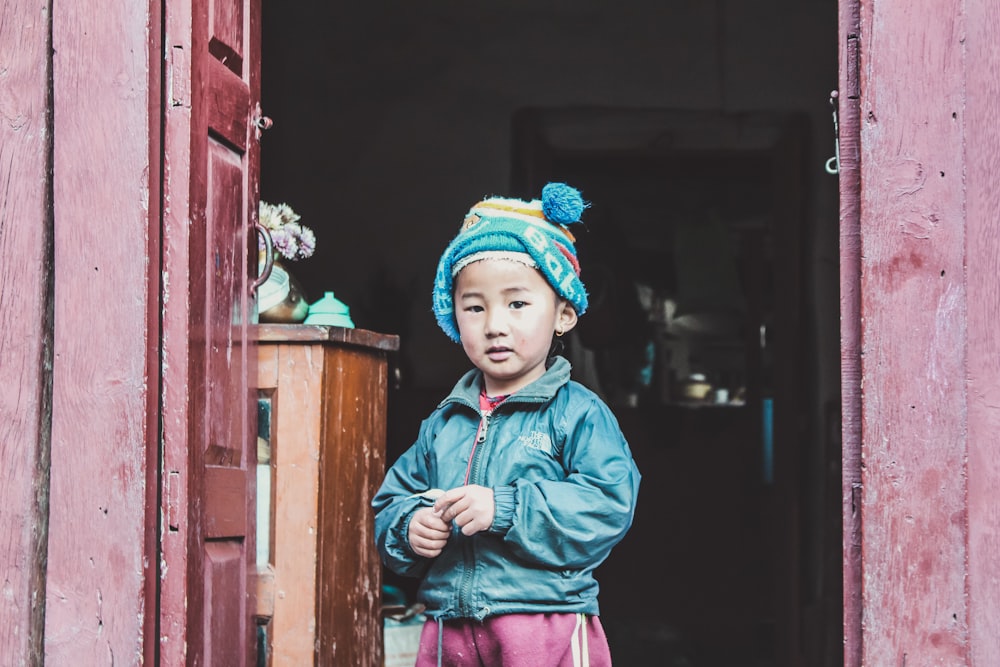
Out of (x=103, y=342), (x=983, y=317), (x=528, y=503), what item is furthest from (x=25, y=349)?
(x=983, y=317)

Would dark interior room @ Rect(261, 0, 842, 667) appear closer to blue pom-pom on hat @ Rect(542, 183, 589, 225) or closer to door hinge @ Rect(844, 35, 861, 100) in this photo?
blue pom-pom on hat @ Rect(542, 183, 589, 225)

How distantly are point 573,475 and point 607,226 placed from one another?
3523 mm

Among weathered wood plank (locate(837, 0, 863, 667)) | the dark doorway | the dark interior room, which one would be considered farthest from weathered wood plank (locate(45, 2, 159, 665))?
the dark doorway

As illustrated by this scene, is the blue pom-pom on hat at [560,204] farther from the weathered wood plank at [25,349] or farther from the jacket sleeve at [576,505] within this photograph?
the weathered wood plank at [25,349]

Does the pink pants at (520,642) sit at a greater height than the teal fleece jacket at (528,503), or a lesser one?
lesser

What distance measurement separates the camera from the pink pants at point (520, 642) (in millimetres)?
2535

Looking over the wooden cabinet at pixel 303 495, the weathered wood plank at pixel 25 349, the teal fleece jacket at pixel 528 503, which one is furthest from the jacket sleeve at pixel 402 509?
the weathered wood plank at pixel 25 349

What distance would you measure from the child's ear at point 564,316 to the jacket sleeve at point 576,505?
10.0 inches

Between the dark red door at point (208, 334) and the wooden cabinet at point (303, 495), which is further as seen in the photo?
the wooden cabinet at point (303, 495)

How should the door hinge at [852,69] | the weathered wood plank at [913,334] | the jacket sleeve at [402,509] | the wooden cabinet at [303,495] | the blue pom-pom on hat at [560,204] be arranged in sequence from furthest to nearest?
the wooden cabinet at [303,495]
the blue pom-pom on hat at [560,204]
the jacket sleeve at [402,509]
the door hinge at [852,69]
the weathered wood plank at [913,334]

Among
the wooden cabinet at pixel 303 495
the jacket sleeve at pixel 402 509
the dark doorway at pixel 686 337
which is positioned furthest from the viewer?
the dark doorway at pixel 686 337

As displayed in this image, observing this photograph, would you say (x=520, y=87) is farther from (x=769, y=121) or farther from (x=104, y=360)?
(x=104, y=360)

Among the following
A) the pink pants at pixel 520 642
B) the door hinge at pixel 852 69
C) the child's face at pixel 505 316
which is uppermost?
the door hinge at pixel 852 69

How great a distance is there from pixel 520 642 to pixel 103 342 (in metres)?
1.03
